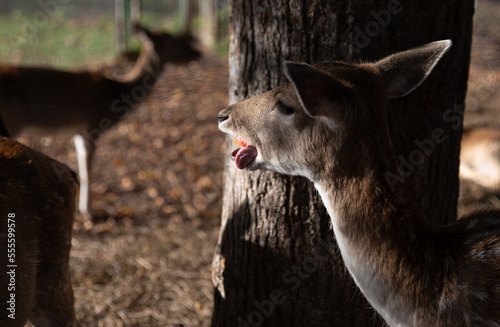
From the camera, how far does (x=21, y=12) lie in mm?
12633

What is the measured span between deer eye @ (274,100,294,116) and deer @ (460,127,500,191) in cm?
501

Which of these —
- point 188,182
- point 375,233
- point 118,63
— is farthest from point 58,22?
point 375,233

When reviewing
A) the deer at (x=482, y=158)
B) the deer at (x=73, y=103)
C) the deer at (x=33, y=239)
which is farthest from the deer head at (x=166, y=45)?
the deer at (x=33, y=239)

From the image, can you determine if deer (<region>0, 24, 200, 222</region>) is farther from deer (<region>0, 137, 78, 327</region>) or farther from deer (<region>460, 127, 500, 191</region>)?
deer (<region>460, 127, 500, 191</region>)

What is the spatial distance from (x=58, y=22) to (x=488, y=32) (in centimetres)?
981

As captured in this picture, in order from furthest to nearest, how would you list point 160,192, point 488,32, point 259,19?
point 488,32
point 160,192
point 259,19

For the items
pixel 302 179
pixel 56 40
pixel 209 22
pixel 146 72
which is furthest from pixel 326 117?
pixel 56 40

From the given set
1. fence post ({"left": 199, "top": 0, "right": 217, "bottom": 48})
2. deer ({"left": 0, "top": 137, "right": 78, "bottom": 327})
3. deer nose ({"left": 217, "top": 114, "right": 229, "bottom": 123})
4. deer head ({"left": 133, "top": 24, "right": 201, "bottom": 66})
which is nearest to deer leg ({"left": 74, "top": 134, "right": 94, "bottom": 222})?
deer head ({"left": 133, "top": 24, "right": 201, "bottom": 66})

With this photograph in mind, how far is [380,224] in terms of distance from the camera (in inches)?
87.6

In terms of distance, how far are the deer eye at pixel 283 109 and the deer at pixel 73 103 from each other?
13.4 feet

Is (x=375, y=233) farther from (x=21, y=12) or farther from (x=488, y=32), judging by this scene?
(x=21, y=12)

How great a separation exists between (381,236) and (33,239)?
63.2 inches

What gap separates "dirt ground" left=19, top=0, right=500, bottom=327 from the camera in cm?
427

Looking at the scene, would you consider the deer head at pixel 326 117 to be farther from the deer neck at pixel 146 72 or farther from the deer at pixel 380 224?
the deer neck at pixel 146 72
